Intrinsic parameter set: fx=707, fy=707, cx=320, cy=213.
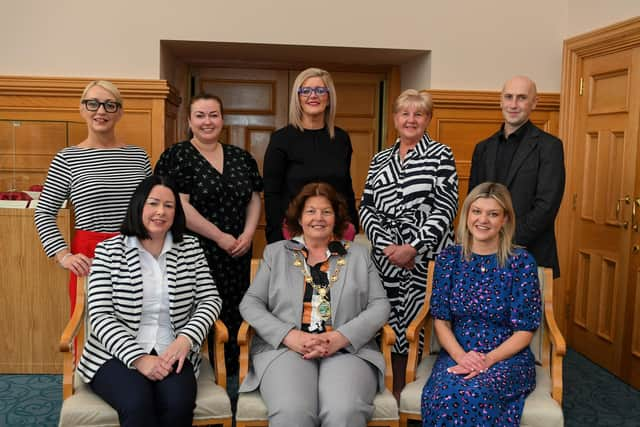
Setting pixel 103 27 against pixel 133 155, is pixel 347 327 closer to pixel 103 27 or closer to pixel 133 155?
pixel 133 155

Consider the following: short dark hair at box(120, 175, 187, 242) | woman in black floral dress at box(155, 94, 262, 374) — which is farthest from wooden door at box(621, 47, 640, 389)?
short dark hair at box(120, 175, 187, 242)

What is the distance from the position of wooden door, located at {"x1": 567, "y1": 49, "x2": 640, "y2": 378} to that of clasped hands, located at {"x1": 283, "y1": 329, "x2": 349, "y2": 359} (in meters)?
2.25

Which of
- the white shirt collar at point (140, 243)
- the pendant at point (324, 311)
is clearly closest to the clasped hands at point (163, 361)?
the white shirt collar at point (140, 243)

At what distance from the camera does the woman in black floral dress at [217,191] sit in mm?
3408

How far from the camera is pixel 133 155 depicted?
3.41 m

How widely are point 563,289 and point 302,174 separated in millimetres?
2383

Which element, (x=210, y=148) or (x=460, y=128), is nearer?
(x=210, y=148)

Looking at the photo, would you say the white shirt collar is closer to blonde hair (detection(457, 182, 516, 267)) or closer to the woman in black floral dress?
the woman in black floral dress

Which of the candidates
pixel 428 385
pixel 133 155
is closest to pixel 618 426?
pixel 428 385

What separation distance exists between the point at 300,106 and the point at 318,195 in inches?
27.5

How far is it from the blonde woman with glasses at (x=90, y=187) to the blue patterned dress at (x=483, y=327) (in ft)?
5.00

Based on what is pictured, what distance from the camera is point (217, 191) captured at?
11.3 ft

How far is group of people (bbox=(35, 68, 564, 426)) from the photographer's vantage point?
2.53 meters

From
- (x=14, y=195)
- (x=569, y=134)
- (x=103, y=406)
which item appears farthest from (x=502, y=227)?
(x=14, y=195)
